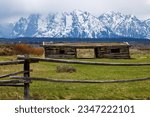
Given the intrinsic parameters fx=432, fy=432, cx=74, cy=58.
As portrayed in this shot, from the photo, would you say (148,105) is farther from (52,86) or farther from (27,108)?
(52,86)

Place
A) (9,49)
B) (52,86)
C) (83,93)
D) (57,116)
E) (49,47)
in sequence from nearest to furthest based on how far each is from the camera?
(57,116) < (83,93) < (52,86) < (49,47) < (9,49)

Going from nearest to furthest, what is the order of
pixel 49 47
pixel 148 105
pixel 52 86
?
pixel 148 105
pixel 52 86
pixel 49 47

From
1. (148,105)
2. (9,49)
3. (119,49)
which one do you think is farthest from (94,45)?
(148,105)

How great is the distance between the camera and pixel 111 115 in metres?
11.6

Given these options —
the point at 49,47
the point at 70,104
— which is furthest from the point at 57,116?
the point at 49,47

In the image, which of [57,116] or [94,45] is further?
[94,45]

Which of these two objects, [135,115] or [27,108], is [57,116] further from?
[135,115]

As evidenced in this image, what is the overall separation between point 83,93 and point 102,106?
17.9ft

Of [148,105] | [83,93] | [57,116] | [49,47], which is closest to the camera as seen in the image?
[57,116]

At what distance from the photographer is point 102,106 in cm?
1206

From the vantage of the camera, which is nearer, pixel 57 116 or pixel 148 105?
pixel 57 116

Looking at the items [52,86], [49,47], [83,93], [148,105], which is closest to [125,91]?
[83,93]

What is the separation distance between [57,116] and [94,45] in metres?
40.8

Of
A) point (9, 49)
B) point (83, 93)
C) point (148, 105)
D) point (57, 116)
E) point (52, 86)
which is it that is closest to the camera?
point (57, 116)
